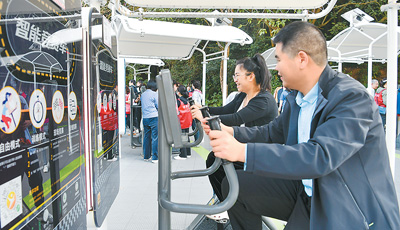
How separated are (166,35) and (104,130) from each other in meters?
2.71

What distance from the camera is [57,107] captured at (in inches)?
64.7

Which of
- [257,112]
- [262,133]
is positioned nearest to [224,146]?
[262,133]

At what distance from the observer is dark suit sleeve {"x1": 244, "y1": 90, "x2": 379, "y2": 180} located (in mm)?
1405

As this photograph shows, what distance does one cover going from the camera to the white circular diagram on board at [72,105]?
1816 millimetres

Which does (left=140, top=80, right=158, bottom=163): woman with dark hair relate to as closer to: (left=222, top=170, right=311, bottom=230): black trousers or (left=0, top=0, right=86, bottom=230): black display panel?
(left=0, top=0, right=86, bottom=230): black display panel

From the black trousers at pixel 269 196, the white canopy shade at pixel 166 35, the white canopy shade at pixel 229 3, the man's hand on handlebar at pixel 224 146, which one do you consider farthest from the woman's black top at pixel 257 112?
the white canopy shade at pixel 166 35

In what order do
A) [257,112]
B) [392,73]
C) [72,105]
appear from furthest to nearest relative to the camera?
[257,112], [392,73], [72,105]

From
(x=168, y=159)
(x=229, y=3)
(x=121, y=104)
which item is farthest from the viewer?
(x=121, y=104)

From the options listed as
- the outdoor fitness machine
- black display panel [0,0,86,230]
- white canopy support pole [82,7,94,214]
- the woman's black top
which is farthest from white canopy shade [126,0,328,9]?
the outdoor fitness machine

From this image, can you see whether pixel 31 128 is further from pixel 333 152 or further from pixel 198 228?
pixel 198 228

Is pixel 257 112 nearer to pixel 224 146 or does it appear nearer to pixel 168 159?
pixel 168 159

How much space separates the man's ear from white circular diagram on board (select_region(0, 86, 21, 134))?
4.32ft

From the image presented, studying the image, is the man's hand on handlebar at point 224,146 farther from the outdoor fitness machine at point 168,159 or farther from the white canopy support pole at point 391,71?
the white canopy support pole at point 391,71

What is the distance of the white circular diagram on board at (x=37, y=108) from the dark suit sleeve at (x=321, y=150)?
0.92 m
